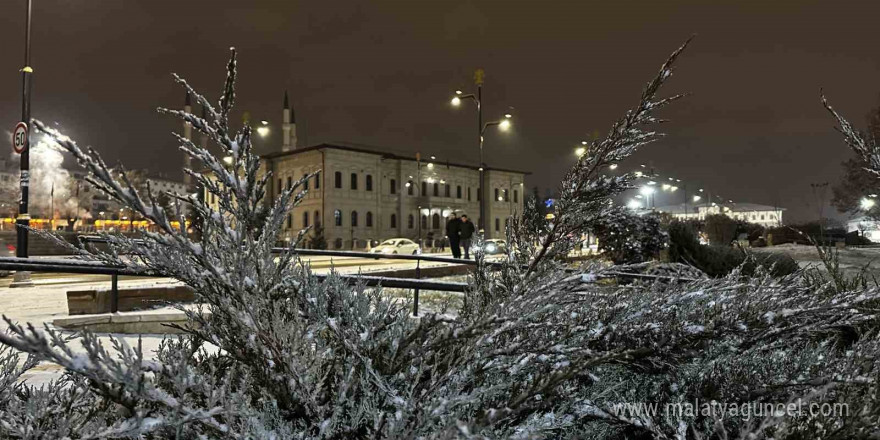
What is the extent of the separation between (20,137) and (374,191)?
4831cm

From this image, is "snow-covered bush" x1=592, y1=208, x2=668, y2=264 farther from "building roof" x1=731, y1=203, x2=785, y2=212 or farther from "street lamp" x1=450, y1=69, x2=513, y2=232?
"building roof" x1=731, y1=203, x2=785, y2=212

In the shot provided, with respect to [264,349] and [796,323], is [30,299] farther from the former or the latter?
[796,323]

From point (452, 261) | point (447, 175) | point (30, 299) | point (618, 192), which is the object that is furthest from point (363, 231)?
point (618, 192)

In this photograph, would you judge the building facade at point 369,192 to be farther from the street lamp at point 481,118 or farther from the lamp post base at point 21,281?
the lamp post base at point 21,281

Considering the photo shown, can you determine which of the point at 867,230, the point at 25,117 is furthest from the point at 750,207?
the point at 25,117

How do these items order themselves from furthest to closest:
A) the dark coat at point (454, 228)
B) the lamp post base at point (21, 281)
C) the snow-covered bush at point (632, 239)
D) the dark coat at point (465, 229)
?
1. the dark coat at point (454, 228)
2. the dark coat at point (465, 229)
3. the lamp post base at point (21, 281)
4. the snow-covered bush at point (632, 239)

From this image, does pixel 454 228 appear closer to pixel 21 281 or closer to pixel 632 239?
pixel 632 239

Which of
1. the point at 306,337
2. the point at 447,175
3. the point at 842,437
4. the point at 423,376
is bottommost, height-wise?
the point at 842,437

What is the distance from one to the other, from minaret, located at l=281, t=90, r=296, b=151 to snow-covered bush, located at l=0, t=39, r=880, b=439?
83.9 meters

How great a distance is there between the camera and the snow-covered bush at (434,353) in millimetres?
1079

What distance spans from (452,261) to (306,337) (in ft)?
18.5

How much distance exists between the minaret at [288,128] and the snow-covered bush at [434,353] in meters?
83.9

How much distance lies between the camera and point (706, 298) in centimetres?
157

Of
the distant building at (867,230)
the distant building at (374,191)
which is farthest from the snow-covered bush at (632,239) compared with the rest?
the distant building at (374,191)
